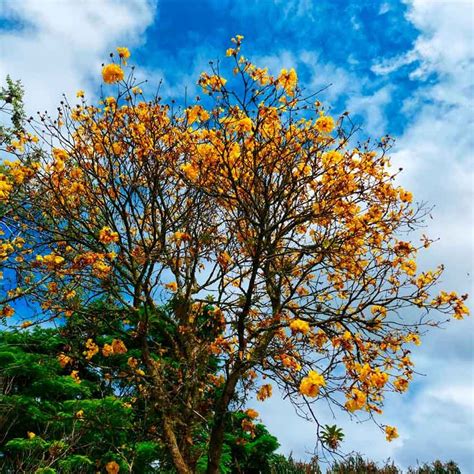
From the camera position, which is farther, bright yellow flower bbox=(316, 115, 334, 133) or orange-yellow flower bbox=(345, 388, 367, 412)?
bright yellow flower bbox=(316, 115, 334, 133)

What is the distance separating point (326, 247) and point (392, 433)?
2479mm

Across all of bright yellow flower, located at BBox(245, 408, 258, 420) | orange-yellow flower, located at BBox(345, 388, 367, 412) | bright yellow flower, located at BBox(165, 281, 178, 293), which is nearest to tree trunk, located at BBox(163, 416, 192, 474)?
bright yellow flower, located at BBox(245, 408, 258, 420)

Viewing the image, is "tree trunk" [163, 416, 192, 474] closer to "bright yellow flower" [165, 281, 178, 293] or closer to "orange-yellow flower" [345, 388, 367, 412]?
"bright yellow flower" [165, 281, 178, 293]

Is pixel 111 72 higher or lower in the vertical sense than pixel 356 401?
higher

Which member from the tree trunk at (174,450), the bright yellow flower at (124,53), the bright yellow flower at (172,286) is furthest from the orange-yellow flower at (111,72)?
the tree trunk at (174,450)

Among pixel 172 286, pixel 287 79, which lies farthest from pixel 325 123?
pixel 172 286

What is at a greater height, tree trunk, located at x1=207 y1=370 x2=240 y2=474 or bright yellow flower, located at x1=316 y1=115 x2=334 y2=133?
bright yellow flower, located at x1=316 y1=115 x2=334 y2=133

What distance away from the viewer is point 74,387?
34.1 ft

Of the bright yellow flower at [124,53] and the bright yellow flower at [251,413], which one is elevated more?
the bright yellow flower at [124,53]

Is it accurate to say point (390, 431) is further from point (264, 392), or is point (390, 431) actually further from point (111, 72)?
point (111, 72)

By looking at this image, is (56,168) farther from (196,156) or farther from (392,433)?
(392,433)

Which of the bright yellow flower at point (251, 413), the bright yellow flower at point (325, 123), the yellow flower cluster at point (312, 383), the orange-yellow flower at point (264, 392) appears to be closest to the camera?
the yellow flower cluster at point (312, 383)

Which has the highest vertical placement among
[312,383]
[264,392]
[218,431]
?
[264,392]

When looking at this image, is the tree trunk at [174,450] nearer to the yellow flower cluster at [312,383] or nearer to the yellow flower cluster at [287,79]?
the yellow flower cluster at [312,383]
